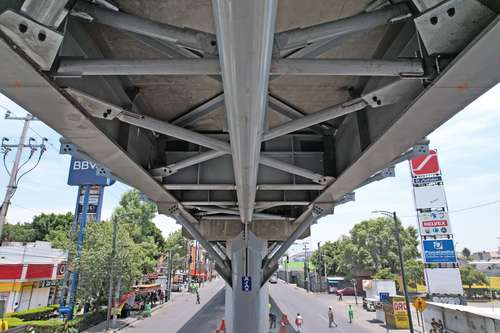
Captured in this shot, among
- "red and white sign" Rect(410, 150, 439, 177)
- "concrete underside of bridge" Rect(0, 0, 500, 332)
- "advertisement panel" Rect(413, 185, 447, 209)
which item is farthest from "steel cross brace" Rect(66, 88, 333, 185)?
"red and white sign" Rect(410, 150, 439, 177)

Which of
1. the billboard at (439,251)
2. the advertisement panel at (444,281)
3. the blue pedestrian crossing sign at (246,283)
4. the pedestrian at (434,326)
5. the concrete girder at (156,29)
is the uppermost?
the concrete girder at (156,29)

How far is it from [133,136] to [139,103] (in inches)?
24.6

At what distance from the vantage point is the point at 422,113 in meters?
3.28

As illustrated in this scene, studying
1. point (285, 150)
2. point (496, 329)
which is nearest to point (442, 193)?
point (496, 329)

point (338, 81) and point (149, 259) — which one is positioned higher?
point (338, 81)

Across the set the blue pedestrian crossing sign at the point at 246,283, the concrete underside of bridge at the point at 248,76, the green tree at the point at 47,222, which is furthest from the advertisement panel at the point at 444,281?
the green tree at the point at 47,222

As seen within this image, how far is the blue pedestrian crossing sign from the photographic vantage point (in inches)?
353

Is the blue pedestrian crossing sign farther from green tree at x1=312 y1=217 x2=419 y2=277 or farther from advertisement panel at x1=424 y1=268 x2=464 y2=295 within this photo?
green tree at x1=312 y1=217 x2=419 y2=277

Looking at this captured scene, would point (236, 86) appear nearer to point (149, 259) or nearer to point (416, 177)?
point (416, 177)

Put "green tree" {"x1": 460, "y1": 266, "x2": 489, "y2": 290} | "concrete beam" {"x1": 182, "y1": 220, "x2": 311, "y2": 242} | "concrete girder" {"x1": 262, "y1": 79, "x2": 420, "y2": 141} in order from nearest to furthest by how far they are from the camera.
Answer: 1. "concrete girder" {"x1": 262, "y1": 79, "x2": 420, "y2": 141}
2. "concrete beam" {"x1": 182, "y1": 220, "x2": 311, "y2": 242}
3. "green tree" {"x1": 460, "y1": 266, "x2": 489, "y2": 290}

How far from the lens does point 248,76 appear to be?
2312mm

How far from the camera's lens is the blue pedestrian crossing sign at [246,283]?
897 cm

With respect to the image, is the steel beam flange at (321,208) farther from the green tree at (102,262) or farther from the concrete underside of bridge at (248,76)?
the green tree at (102,262)

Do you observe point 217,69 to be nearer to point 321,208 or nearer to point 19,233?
point 321,208
